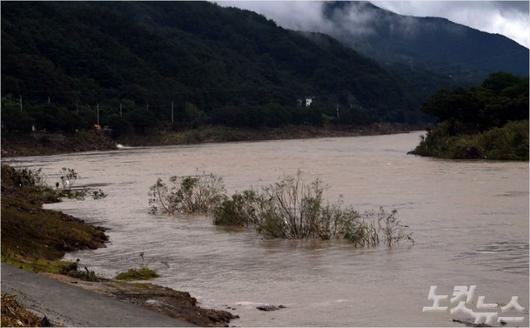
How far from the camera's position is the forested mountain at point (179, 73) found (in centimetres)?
10312

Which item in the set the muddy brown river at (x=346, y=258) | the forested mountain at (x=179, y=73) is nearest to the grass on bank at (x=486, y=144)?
the muddy brown river at (x=346, y=258)

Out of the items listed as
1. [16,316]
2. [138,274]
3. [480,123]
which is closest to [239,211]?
[138,274]

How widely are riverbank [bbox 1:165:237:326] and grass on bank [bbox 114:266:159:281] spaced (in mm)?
863

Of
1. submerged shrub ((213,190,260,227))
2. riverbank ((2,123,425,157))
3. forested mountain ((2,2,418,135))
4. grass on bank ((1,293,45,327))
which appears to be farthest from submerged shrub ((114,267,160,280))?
forested mountain ((2,2,418,135))

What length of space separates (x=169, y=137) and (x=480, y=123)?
155ft

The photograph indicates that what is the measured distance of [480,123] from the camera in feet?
186

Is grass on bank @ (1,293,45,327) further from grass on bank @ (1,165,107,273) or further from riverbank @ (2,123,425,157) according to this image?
riverbank @ (2,123,425,157)

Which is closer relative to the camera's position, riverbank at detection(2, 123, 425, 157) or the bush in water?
the bush in water

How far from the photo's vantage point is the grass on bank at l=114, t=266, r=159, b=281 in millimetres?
13914

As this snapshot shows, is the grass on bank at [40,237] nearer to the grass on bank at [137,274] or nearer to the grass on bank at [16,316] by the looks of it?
the grass on bank at [137,274]

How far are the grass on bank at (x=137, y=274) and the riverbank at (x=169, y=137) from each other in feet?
190

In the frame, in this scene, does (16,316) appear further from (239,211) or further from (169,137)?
(169,137)

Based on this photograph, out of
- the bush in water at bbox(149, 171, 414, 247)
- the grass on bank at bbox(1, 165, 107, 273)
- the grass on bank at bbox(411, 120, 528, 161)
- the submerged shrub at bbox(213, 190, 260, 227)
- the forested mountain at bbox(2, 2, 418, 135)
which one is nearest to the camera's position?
the grass on bank at bbox(1, 165, 107, 273)

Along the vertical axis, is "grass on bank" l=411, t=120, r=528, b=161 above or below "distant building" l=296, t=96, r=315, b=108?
below
